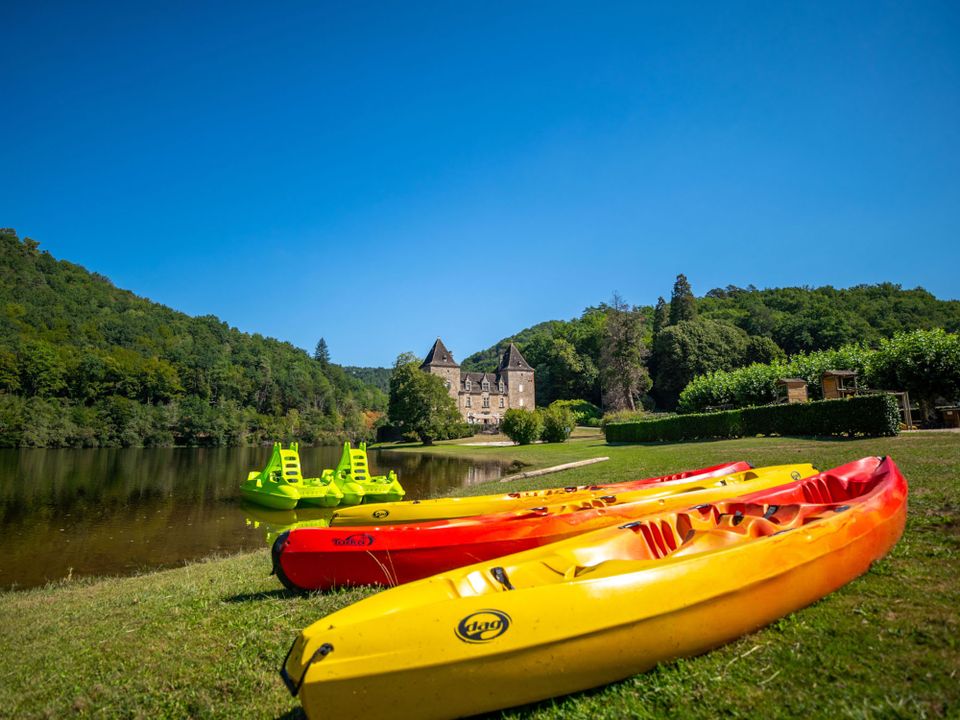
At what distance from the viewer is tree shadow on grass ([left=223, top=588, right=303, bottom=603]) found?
5766 millimetres

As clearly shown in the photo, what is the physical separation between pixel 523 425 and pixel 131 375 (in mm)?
62381

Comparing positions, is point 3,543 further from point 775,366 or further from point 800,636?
point 775,366

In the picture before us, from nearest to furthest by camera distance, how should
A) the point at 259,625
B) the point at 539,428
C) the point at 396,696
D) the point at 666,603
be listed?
the point at 396,696 < the point at 666,603 < the point at 259,625 < the point at 539,428

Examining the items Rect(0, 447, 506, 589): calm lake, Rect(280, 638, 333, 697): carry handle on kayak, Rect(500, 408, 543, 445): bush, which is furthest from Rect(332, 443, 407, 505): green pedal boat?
Rect(500, 408, 543, 445): bush

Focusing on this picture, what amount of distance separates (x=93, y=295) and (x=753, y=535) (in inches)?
4881

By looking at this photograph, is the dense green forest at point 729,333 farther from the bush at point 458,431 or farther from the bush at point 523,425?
the bush at point 523,425

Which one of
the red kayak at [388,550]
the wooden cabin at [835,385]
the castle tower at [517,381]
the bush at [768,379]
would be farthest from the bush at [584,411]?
the red kayak at [388,550]

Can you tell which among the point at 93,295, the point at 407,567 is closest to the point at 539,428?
the point at 407,567

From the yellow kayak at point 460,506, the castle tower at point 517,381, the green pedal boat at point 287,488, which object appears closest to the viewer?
the yellow kayak at point 460,506

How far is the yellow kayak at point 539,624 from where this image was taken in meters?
2.83

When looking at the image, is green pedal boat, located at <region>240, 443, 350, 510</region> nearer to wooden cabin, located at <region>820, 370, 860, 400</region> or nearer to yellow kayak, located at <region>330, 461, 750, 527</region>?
yellow kayak, located at <region>330, 461, 750, 527</region>

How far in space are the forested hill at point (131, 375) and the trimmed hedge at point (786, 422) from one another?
193 ft

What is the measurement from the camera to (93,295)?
10056 centimetres

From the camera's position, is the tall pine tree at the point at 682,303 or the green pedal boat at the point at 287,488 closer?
the green pedal boat at the point at 287,488
